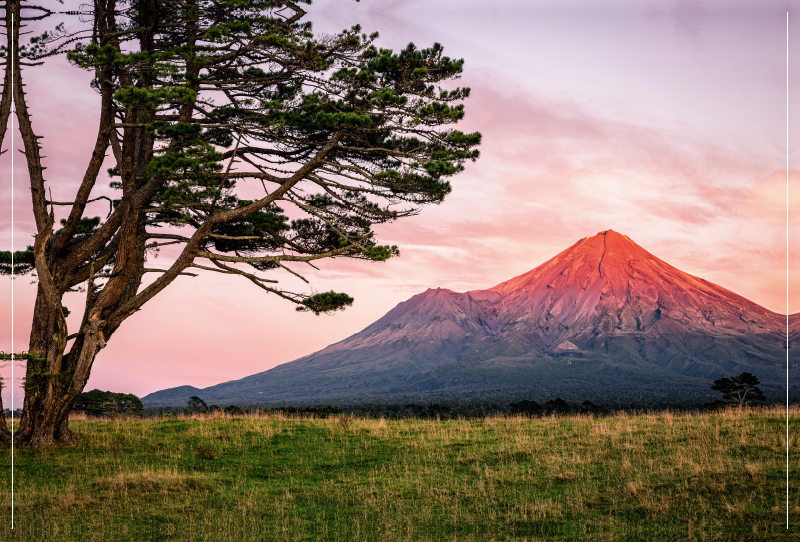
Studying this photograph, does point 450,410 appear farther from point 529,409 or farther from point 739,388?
point 739,388

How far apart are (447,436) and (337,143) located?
9.30m

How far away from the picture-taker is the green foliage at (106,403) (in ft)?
103

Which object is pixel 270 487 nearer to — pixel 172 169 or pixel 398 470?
pixel 398 470

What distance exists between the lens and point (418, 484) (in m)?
13.7

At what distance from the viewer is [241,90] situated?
62.1 feet

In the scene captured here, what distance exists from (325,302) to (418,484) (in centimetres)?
659

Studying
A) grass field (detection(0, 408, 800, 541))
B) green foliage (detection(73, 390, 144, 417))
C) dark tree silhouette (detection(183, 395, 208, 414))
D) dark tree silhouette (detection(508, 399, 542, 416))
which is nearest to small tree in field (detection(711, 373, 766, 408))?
dark tree silhouette (detection(508, 399, 542, 416))

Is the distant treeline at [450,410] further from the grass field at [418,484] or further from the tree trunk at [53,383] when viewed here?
the tree trunk at [53,383]

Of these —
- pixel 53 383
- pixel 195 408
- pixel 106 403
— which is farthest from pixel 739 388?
pixel 53 383

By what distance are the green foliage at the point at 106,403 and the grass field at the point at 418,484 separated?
36.1ft

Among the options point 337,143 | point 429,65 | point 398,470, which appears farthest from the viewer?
point 337,143

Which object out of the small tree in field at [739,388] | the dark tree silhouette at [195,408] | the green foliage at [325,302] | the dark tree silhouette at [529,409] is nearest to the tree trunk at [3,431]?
the green foliage at [325,302]

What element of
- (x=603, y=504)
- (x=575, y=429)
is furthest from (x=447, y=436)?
(x=603, y=504)

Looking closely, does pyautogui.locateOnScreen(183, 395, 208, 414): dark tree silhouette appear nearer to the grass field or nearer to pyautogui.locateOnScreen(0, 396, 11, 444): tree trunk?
the grass field
